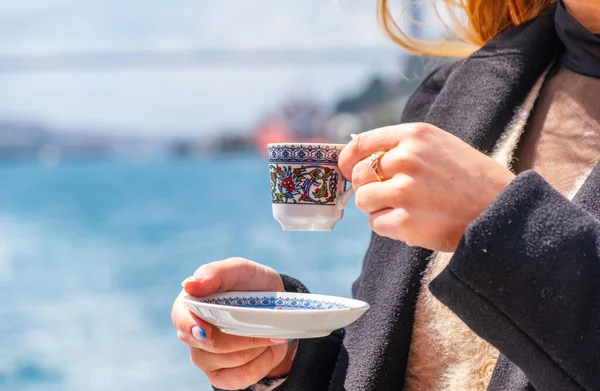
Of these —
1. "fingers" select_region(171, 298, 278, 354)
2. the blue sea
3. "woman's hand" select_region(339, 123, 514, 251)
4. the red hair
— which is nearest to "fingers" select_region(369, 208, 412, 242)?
"woman's hand" select_region(339, 123, 514, 251)

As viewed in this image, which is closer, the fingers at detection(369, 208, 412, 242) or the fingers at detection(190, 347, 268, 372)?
the fingers at detection(369, 208, 412, 242)

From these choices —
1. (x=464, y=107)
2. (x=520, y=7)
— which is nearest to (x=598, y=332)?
(x=464, y=107)

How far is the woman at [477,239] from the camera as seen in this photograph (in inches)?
22.6

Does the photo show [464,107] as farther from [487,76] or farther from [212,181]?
[212,181]

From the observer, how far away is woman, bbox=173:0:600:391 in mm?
575

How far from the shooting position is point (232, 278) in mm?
810

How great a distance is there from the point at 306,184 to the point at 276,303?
0.13 m

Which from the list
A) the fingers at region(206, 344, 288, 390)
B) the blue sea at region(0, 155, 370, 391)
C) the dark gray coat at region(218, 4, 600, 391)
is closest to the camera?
the dark gray coat at region(218, 4, 600, 391)

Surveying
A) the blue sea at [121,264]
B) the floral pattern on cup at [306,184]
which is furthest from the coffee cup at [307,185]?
the blue sea at [121,264]

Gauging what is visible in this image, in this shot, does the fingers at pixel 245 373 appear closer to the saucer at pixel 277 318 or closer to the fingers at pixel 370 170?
the saucer at pixel 277 318

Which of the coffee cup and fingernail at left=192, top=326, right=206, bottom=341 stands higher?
the coffee cup

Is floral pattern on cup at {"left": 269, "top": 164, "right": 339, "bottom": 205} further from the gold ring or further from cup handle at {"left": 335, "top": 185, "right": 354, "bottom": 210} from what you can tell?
the gold ring

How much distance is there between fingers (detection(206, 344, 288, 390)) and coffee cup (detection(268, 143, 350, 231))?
162mm

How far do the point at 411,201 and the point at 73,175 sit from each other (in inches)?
1151
